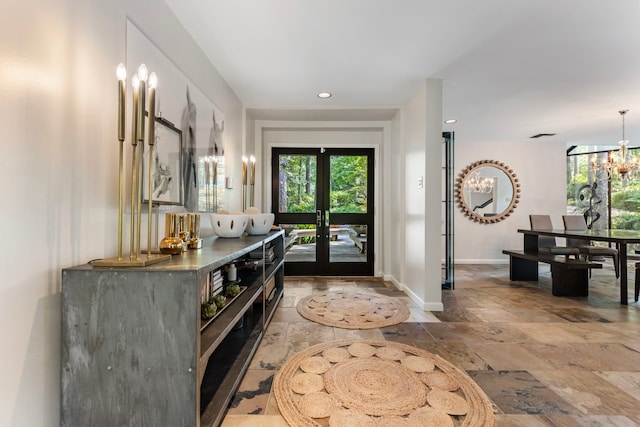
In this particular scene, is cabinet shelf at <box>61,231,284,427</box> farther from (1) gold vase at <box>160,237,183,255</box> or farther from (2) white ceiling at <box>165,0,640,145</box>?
(2) white ceiling at <box>165,0,640,145</box>

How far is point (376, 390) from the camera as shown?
5.41 ft

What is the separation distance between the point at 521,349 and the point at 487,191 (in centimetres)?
445

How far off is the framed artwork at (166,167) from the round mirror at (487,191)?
5383 mm

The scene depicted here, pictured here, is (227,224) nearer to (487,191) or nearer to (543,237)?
(543,237)

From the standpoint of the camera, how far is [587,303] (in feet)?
11.1

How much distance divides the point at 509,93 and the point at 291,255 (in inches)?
144

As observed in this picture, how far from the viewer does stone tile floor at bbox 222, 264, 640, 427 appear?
151 centimetres

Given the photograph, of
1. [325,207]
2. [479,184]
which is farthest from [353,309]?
[479,184]

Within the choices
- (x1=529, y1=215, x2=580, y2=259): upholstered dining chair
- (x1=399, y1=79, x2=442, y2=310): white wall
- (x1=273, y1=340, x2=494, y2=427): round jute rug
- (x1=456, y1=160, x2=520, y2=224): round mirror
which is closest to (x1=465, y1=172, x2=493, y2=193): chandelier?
(x1=456, y1=160, x2=520, y2=224): round mirror

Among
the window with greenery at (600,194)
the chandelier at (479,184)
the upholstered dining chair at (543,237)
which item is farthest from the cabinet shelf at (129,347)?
the window with greenery at (600,194)

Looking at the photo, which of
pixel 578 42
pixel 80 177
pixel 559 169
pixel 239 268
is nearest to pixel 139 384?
pixel 80 177

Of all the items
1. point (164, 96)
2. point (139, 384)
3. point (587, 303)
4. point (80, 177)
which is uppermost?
point (164, 96)

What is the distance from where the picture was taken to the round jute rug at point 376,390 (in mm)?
1431

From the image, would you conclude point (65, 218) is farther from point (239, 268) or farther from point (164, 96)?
point (239, 268)
